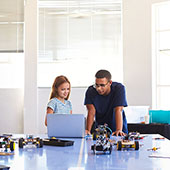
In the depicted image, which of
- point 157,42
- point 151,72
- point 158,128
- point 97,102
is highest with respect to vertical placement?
point 157,42

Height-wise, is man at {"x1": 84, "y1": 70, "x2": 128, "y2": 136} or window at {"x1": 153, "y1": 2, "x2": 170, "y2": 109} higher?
window at {"x1": 153, "y1": 2, "x2": 170, "y2": 109}

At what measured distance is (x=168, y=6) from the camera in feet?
20.8

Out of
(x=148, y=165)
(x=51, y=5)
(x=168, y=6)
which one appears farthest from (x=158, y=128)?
(x=148, y=165)

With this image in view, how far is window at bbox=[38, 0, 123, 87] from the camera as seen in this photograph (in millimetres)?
6848

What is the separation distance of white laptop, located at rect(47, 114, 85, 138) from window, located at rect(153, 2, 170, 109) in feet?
11.3

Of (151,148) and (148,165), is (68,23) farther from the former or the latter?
(148,165)

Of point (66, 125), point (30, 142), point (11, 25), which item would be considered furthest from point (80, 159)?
point (11, 25)

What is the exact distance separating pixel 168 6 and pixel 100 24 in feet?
4.18

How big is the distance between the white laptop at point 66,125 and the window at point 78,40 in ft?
11.9

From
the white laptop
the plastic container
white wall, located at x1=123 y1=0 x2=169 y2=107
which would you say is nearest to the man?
the white laptop

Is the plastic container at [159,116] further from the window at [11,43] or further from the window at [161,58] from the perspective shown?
the window at [11,43]

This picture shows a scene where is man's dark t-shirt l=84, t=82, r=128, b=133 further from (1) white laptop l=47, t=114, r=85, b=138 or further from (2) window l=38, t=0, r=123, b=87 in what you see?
(2) window l=38, t=0, r=123, b=87

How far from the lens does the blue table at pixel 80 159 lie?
1959mm

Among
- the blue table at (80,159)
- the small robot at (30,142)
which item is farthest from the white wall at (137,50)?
the small robot at (30,142)
